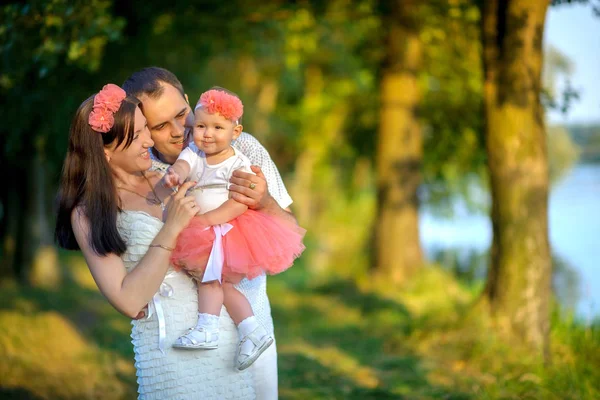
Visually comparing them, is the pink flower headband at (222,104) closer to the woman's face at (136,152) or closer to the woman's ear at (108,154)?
the woman's face at (136,152)

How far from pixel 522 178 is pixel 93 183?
4.34 m

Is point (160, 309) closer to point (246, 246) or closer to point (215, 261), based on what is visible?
point (215, 261)

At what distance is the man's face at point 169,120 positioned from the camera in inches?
129

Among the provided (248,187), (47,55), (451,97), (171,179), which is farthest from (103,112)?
(451,97)

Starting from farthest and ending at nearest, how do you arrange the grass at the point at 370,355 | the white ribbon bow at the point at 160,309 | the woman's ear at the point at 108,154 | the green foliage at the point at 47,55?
the grass at the point at 370,355, the green foliage at the point at 47,55, the woman's ear at the point at 108,154, the white ribbon bow at the point at 160,309

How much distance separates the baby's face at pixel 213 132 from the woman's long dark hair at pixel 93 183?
0.28 meters

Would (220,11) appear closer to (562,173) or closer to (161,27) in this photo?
(161,27)

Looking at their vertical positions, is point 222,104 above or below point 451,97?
below

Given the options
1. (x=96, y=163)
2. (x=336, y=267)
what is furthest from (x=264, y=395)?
(x=336, y=267)

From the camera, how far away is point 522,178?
638 cm

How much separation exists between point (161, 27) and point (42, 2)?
16.8 feet

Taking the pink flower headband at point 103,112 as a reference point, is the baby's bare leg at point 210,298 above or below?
below

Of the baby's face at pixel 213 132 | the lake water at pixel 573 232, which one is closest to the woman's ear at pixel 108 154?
the baby's face at pixel 213 132

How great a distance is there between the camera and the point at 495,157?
260 inches
